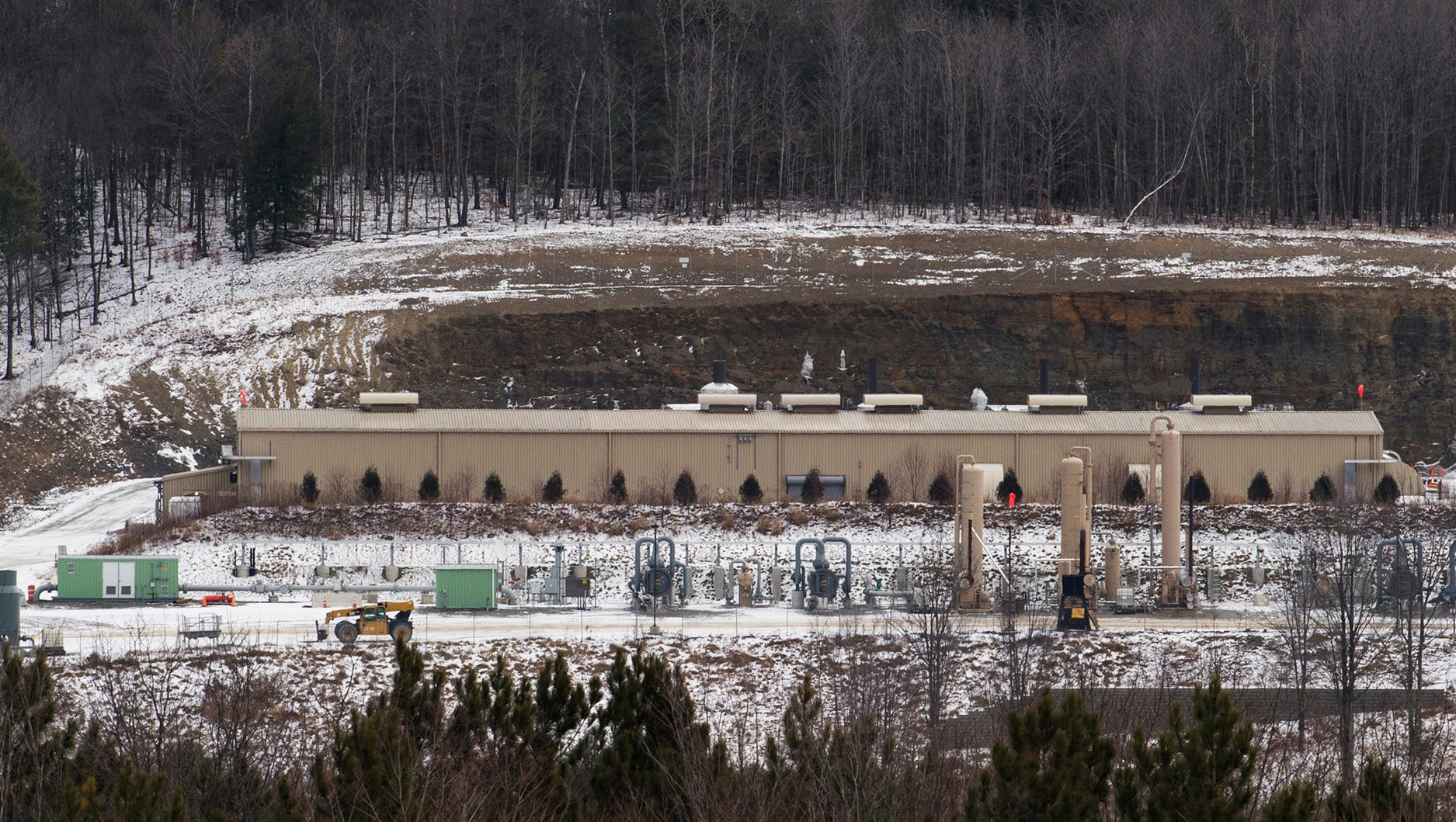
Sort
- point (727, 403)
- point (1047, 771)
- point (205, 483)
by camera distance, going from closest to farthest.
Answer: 1. point (1047, 771)
2. point (205, 483)
3. point (727, 403)

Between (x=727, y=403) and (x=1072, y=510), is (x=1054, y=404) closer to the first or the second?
(x=727, y=403)

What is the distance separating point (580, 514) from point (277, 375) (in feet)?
66.7

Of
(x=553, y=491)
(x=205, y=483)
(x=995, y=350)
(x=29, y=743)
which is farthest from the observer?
(x=995, y=350)

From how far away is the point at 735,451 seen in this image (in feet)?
178

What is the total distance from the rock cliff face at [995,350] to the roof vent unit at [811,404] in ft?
38.4

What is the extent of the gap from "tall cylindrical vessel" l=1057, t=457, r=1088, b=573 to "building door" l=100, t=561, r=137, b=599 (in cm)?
2304

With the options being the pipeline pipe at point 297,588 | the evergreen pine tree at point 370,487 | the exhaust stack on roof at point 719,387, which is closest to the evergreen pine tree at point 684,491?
the exhaust stack on roof at point 719,387

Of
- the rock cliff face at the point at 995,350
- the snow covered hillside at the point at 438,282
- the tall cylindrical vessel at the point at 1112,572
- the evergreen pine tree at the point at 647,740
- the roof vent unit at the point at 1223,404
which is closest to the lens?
the evergreen pine tree at the point at 647,740

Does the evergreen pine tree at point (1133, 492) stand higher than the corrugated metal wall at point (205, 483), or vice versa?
the corrugated metal wall at point (205, 483)

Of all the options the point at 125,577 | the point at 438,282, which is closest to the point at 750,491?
the point at 125,577

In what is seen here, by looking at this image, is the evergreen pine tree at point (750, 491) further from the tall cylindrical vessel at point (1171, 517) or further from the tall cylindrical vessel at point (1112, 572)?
the tall cylindrical vessel at point (1171, 517)

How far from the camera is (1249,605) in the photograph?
44875 mm

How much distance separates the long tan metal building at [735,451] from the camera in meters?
53.5

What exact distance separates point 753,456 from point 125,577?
1928cm
